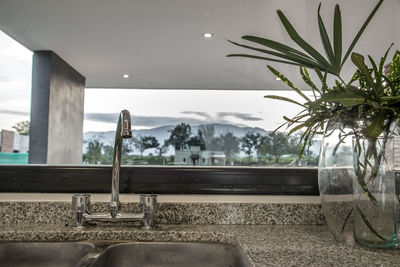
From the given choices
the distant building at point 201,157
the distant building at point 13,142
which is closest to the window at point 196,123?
the distant building at point 201,157

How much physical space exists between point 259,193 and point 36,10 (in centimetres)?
111

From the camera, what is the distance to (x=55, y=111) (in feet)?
4.06

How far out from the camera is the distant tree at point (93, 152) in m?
1.06

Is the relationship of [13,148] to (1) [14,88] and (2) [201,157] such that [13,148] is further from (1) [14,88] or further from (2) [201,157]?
(2) [201,157]

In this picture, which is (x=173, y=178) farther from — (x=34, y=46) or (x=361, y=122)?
(x=34, y=46)

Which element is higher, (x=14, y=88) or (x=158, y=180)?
(x=14, y=88)

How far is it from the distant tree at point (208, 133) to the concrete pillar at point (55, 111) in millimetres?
456

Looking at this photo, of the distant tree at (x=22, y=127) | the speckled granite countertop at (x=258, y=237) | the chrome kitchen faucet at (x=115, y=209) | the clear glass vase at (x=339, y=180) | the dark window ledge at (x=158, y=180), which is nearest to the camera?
the speckled granite countertop at (x=258, y=237)

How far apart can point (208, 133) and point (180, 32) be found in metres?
0.44

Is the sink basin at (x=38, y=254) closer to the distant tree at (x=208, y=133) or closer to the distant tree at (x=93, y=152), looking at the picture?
the distant tree at (x=93, y=152)

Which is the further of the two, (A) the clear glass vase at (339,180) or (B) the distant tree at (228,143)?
(B) the distant tree at (228,143)

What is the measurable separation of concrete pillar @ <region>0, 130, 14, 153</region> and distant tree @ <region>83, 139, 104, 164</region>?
0.29 m

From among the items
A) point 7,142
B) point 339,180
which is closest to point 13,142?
point 7,142

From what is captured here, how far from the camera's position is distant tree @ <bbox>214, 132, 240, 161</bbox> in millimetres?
1080
